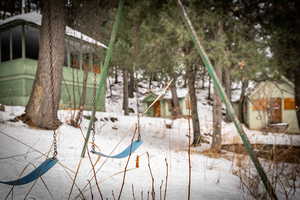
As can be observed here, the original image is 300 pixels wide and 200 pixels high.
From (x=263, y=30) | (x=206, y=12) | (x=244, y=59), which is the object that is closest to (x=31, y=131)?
(x=206, y=12)

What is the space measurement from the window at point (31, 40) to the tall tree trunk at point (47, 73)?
6412 mm

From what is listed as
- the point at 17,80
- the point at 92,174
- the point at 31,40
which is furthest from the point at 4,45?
the point at 92,174

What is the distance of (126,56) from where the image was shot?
7480 mm

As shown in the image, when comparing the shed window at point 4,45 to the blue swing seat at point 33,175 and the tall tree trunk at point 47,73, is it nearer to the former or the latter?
the tall tree trunk at point 47,73

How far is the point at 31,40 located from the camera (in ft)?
39.4

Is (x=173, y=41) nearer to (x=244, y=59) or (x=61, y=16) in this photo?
(x=244, y=59)

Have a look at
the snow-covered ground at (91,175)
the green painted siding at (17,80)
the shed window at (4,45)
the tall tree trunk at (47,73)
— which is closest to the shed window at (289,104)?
the snow-covered ground at (91,175)

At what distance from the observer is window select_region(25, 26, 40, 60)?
10.8m

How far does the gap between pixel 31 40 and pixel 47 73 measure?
8.38m

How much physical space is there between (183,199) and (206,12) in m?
4.34

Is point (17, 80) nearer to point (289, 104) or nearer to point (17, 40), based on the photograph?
point (17, 40)

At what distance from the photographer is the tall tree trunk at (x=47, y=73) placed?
5172mm

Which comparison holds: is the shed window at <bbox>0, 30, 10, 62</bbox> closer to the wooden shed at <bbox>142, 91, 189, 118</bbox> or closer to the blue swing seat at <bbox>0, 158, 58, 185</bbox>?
the blue swing seat at <bbox>0, 158, 58, 185</bbox>

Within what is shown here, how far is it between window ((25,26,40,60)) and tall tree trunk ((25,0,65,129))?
252 inches
